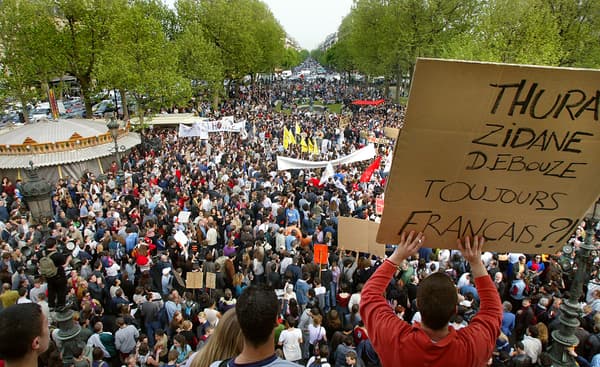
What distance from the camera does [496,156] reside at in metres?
2.20

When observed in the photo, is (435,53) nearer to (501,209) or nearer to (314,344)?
(314,344)

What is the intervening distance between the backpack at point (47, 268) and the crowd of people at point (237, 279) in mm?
36

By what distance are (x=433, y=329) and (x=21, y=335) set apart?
8.05 ft

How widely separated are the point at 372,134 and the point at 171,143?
489 inches

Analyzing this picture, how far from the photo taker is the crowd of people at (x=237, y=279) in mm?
3089

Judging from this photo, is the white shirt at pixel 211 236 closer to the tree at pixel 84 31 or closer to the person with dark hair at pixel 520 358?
the person with dark hair at pixel 520 358

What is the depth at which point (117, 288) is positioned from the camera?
789 centimetres

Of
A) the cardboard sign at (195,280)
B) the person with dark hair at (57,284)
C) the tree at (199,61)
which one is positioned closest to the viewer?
the cardboard sign at (195,280)

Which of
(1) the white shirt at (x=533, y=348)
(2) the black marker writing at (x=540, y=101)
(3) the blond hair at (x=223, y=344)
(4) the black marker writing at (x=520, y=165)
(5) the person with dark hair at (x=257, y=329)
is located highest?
(2) the black marker writing at (x=540, y=101)

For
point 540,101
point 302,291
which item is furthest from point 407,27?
point 540,101

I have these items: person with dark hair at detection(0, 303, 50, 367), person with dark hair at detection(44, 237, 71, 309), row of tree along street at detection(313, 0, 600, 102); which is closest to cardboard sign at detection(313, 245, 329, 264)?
person with dark hair at detection(44, 237, 71, 309)

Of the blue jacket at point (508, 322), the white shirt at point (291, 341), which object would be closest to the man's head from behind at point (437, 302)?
the white shirt at point (291, 341)

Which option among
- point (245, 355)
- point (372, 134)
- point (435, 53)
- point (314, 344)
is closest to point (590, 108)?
point (245, 355)

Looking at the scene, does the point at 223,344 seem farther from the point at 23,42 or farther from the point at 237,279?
the point at 23,42
